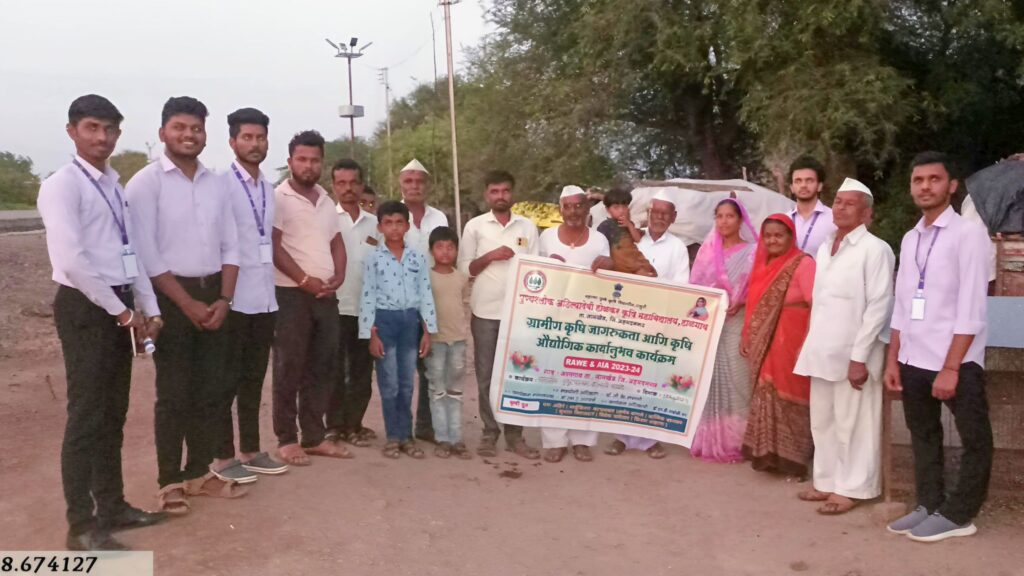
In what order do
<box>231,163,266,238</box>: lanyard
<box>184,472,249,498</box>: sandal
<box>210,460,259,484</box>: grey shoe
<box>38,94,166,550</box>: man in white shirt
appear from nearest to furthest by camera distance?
<box>38,94,166,550</box>: man in white shirt, <box>184,472,249,498</box>: sandal, <box>210,460,259,484</box>: grey shoe, <box>231,163,266,238</box>: lanyard

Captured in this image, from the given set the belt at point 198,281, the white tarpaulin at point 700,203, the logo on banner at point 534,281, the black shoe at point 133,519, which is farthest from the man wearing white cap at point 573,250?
the white tarpaulin at point 700,203

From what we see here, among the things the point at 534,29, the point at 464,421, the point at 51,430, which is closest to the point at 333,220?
the point at 464,421

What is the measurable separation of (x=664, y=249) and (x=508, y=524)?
7.77 ft

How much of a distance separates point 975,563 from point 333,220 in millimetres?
4029

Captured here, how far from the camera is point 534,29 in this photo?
18.6m

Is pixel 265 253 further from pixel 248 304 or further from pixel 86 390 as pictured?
pixel 86 390

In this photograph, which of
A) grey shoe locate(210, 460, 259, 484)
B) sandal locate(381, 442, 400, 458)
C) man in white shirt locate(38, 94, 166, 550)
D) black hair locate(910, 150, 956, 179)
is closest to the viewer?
man in white shirt locate(38, 94, 166, 550)

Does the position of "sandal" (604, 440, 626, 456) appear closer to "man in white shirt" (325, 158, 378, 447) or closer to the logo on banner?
the logo on banner

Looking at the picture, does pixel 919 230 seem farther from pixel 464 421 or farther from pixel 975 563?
pixel 464 421

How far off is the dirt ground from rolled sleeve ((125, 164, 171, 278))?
1.30 meters

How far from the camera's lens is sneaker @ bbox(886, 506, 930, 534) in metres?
4.63

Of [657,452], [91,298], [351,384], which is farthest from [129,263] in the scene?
[657,452]

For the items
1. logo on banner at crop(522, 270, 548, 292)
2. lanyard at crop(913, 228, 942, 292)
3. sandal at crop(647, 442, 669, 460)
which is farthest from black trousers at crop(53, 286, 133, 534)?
lanyard at crop(913, 228, 942, 292)

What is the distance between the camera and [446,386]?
612cm
